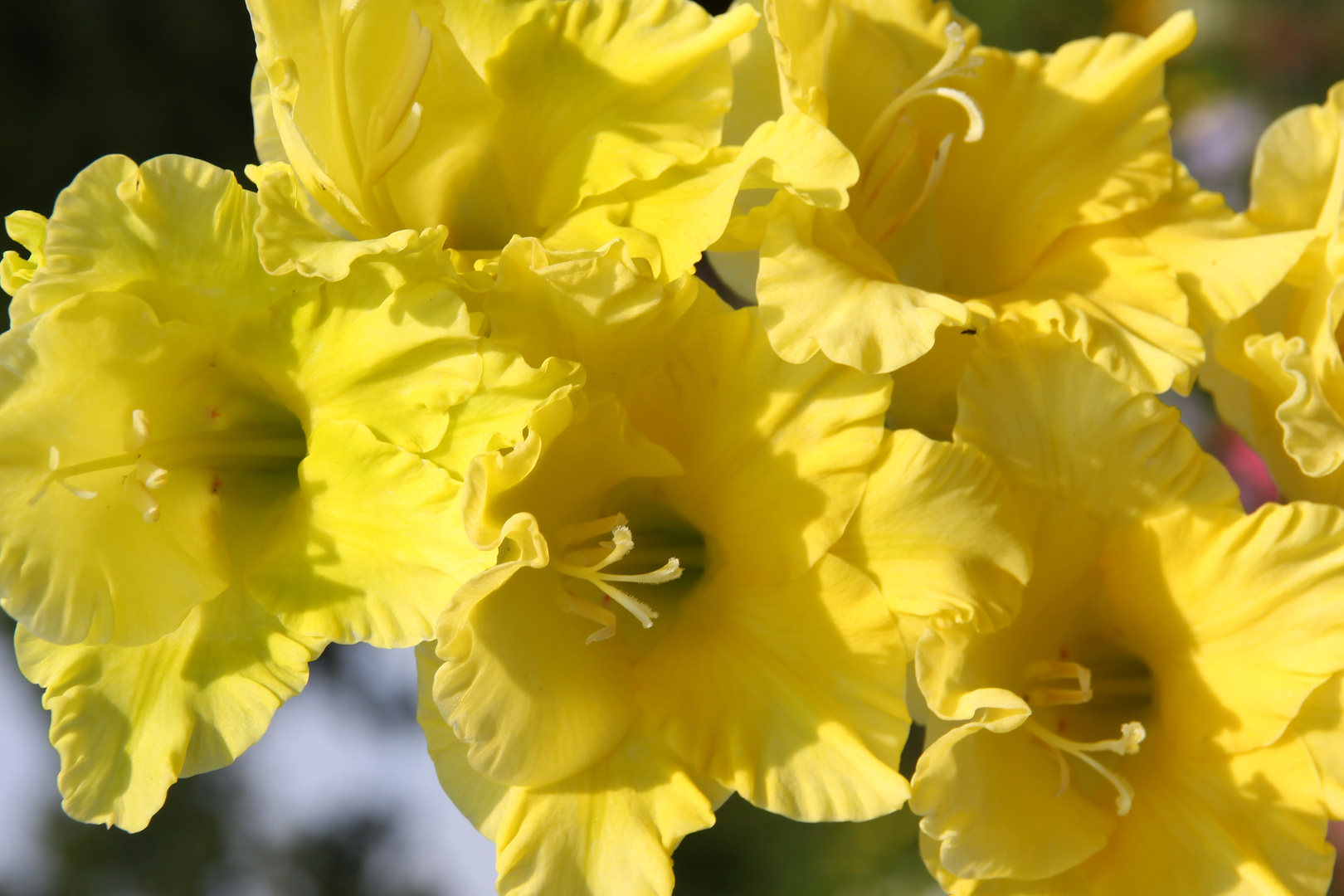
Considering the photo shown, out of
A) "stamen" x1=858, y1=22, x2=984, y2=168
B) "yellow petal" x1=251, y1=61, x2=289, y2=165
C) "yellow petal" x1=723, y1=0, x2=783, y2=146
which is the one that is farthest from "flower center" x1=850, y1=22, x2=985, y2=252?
"yellow petal" x1=251, y1=61, x2=289, y2=165

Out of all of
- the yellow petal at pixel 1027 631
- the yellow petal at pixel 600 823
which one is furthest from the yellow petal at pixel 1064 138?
the yellow petal at pixel 600 823

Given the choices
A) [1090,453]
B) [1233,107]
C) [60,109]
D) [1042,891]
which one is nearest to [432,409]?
[1090,453]

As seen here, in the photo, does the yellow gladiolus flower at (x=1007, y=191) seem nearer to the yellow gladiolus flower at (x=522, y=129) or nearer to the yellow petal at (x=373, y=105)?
the yellow gladiolus flower at (x=522, y=129)

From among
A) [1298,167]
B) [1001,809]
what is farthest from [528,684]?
[1298,167]

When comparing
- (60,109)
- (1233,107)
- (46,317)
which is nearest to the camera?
(46,317)

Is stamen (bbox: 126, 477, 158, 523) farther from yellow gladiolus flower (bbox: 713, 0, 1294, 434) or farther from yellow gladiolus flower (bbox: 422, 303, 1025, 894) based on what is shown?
yellow gladiolus flower (bbox: 713, 0, 1294, 434)

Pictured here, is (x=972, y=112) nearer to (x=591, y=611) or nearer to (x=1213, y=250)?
(x=1213, y=250)

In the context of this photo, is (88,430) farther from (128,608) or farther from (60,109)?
(60,109)
